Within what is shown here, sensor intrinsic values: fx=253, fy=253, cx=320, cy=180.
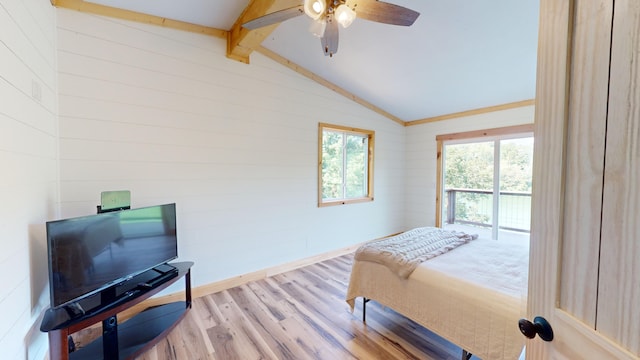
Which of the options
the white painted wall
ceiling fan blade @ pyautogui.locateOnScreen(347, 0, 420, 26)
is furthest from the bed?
the white painted wall

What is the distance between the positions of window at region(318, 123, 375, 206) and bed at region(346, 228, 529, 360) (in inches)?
74.0

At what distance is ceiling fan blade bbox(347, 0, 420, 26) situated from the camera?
1637 mm

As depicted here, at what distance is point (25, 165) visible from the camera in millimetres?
1538

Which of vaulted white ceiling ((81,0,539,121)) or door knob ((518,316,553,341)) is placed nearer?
door knob ((518,316,553,341))

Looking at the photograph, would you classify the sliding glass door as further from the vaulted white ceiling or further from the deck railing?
the vaulted white ceiling

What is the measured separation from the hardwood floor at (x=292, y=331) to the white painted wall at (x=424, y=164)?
2.66 meters

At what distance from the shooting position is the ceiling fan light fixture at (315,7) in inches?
63.1

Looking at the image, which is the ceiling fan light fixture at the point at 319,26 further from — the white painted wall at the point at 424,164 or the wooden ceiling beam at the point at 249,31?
the white painted wall at the point at 424,164

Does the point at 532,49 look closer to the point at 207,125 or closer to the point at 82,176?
the point at 207,125

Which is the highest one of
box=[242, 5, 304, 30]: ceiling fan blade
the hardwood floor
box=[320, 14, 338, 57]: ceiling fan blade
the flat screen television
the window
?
box=[242, 5, 304, 30]: ceiling fan blade

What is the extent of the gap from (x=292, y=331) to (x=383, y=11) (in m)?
2.59

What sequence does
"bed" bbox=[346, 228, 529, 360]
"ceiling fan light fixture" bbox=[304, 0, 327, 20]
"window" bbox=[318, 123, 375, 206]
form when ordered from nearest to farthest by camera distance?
"bed" bbox=[346, 228, 529, 360] → "ceiling fan light fixture" bbox=[304, 0, 327, 20] → "window" bbox=[318, 123, 375, 206]

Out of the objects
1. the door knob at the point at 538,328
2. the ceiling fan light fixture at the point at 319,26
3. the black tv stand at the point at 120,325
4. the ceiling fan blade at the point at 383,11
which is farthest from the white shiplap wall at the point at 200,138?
the door knob at the point at 538,328

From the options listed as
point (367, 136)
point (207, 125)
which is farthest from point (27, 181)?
point (367, 136)
